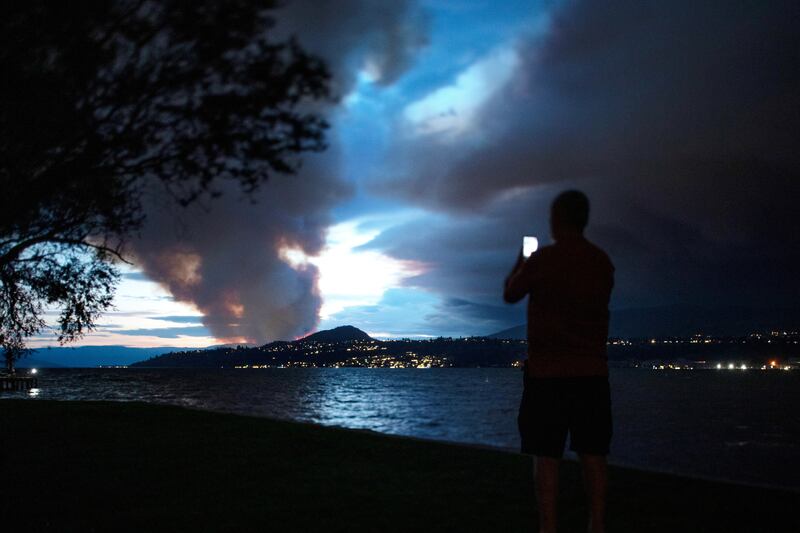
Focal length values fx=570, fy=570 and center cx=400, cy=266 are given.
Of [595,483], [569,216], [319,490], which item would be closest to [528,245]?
[569,216]

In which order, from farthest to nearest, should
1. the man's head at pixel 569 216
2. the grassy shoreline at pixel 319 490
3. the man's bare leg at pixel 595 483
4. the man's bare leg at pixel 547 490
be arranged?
the grassy shoreline at pixel 319 490, the man's head at pixel 569 216, the man's bare leg at pixel 595 483, the man's bare leg at pixel 547 490

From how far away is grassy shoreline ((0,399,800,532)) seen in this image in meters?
5.96

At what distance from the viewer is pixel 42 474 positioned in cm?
859

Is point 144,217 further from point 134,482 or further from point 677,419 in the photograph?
point 677,419

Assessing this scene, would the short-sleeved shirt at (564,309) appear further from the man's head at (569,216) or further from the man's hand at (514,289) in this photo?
the man's head at (569,216)

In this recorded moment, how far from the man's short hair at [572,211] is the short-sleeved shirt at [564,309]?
0.68ft

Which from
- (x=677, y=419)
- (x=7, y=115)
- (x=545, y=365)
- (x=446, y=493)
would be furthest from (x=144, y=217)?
(x=677, y=419)

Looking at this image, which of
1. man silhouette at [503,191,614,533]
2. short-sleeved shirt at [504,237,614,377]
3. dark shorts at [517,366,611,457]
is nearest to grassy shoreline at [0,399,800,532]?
man silhouette at [503,191,614,533]

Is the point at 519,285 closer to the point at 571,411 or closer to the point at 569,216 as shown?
the point at 569,216

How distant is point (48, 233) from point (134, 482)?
5.12 m

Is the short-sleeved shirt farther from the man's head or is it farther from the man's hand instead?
the man's head

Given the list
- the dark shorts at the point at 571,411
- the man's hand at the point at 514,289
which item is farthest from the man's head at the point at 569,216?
the dark shorts at the point at 571,411

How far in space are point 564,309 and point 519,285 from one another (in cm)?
34

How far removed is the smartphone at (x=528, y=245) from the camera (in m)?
4.31
